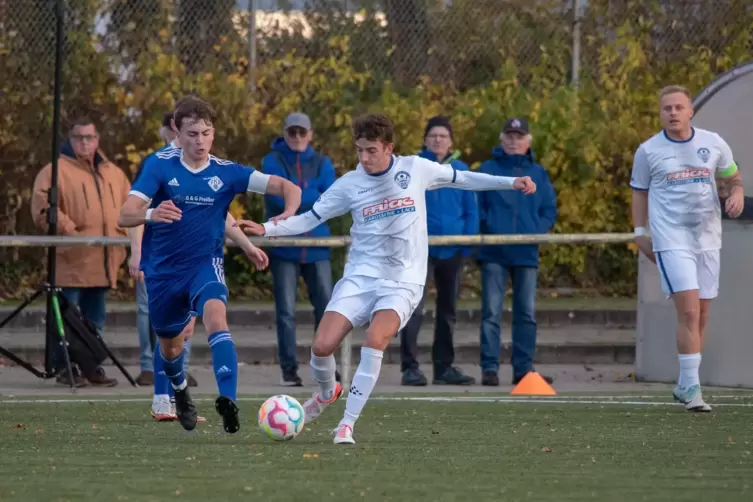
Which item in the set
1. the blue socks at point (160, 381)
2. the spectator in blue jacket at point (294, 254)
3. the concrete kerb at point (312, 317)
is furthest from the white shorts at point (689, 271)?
the concrete kerb at point (312, 317)

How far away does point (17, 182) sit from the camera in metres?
18.1

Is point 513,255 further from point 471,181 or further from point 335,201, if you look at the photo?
point 335,201

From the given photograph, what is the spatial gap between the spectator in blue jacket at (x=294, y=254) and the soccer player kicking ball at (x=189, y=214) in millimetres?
3823

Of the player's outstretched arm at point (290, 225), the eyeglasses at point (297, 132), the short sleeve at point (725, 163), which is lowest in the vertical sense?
the player's outstretched arm at point (290, 225)

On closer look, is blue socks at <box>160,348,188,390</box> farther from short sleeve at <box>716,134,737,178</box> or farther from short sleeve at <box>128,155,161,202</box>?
short sleeve at <box>716,134,737,178</box>

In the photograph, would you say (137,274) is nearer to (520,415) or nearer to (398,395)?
(398,395)

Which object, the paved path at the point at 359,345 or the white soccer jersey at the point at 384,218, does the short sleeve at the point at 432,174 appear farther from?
the paved path at the point at 359,345

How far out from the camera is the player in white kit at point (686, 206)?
11359 mm

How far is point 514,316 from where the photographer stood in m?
14.0

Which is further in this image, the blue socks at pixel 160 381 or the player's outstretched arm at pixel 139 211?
the blue socks at pixel 160 381

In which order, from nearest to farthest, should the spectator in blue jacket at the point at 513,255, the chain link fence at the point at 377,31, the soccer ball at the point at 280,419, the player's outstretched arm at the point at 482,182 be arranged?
the soccer ball at the point at 280,419 < the player's outstretched arm at the point at 482,182 < the spectator in blue jacket at the point at 513,255 < the chain link fence at the point at 377,31

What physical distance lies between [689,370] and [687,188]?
1.21 meters

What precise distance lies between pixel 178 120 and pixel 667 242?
11.7 feet

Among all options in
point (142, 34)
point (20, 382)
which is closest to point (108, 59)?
point (142, 34)
